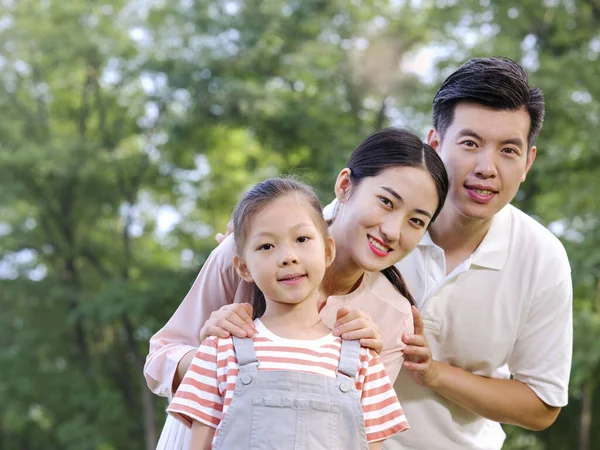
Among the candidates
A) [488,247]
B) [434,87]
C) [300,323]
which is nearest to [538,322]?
[488,247]

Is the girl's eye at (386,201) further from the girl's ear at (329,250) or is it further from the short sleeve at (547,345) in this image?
the short sleeve at (547,345)

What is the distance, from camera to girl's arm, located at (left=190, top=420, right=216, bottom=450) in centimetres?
208

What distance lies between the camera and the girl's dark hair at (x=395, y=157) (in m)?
2.42

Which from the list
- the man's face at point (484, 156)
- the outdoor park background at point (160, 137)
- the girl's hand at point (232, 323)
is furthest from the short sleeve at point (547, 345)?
the outdoor park background at point (160, 137)

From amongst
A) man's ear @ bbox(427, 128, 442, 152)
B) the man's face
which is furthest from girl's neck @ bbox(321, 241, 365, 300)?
man's ear @ bbox(427, 128, 442, 152)

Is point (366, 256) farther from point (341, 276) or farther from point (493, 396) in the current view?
point (493, 396)

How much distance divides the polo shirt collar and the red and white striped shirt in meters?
0.82

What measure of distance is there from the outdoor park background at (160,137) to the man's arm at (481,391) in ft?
27.3

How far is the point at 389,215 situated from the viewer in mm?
2354

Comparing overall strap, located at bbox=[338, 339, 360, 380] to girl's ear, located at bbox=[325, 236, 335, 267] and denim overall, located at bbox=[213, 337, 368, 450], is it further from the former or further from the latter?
girl's ear, located at bbox=[325, 236, 335, 267]

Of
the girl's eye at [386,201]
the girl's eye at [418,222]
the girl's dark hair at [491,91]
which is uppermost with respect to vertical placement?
the girl's dark hair at [491,91]

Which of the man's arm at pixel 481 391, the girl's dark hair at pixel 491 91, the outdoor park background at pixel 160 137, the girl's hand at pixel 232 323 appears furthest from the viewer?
the outdoor park background at pixel 160 137

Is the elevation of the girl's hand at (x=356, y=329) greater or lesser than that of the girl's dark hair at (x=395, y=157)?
lesser

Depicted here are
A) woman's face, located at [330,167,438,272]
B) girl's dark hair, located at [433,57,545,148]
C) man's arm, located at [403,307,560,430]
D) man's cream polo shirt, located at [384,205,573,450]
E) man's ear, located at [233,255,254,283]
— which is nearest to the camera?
man's ear, located at [233,255,254,283]
